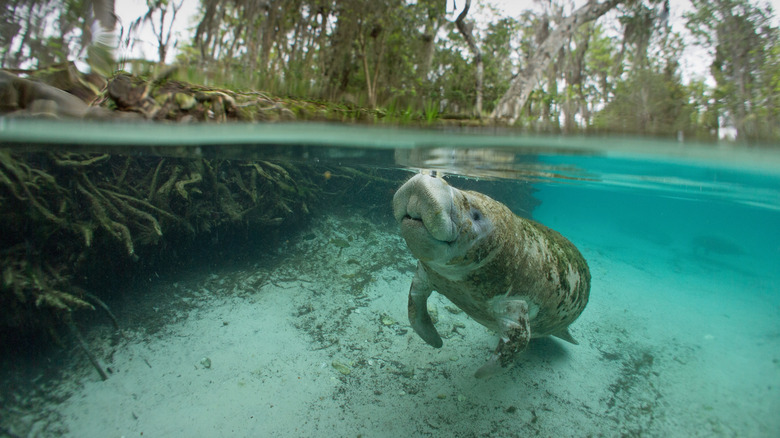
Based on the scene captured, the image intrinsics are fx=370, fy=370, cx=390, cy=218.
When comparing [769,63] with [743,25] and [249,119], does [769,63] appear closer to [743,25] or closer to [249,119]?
[743,25]

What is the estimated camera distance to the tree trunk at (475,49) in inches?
169

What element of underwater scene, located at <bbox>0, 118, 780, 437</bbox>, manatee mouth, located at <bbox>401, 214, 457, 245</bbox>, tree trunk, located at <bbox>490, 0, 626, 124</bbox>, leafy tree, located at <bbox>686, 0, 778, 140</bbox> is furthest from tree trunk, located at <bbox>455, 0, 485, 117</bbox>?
manatee mouth, located at <bbox>401, 214, 457, 245</bbox>

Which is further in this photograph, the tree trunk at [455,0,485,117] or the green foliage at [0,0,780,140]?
the tree trunk at [455,0,485,117]

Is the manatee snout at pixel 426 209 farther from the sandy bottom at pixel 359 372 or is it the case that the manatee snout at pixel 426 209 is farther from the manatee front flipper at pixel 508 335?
the sandy bottom at pixel 359 372

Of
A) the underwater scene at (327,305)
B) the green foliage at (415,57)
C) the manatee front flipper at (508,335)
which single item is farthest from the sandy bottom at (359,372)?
the green foliage at (415,57)

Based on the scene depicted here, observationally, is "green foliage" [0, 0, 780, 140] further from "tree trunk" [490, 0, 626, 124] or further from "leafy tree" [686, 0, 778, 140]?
"tree trunk" [490, 0, 626, 124]

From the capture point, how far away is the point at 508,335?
307 cm

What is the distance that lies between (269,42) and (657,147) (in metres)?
5.25

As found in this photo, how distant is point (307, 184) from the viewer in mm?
7859

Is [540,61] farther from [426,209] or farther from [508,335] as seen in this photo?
[426,209]

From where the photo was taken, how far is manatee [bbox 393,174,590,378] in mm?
2443

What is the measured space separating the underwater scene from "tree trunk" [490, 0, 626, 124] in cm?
32

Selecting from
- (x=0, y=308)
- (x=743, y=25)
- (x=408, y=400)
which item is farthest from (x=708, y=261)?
(x=0, y=308)

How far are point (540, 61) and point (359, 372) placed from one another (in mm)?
5445
